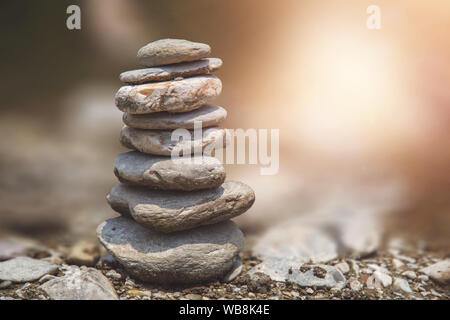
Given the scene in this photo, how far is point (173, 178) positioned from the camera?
15.9 feet

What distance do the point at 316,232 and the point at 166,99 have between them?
381cm

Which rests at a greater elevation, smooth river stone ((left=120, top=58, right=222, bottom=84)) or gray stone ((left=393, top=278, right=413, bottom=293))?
smooth river stone ((left=120, top=58, right=222, bottom=84))

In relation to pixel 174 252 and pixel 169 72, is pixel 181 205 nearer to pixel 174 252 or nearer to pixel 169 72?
pixel 174 252

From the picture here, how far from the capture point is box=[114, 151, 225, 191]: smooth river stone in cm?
485

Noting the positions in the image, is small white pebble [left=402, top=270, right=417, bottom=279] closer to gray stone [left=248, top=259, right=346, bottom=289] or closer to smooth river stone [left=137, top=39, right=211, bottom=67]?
gray stone [left=248, top=259, right=346, bottom=289]

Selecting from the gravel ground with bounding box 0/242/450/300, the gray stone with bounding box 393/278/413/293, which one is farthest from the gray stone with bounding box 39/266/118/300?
the gray stone with bounding box 393/278/413/293

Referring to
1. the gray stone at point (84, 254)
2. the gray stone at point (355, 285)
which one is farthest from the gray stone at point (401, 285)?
the gray stone at point (84, 254)

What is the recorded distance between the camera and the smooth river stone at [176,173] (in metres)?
4.85

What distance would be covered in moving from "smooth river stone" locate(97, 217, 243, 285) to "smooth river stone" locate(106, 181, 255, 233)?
207mm

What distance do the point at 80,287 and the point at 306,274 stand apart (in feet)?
9.87

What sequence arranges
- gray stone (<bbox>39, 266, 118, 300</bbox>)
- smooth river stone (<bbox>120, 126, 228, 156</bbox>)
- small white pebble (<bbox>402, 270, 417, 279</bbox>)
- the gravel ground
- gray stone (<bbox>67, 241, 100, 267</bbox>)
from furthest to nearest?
1. gray stone (<bbox>67, 241, 100, 267</bbox>)
2. small white pebble (<bbox>402, 270, 417, 279</bbox>)
3. smooth river stone (<bbox>120, 126, 228, 156</bbox>)
4. the gravel ground
5. gray stone (<bbox>39, 266, 118, 300</bbox>)

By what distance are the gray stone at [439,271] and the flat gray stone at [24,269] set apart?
5455mm

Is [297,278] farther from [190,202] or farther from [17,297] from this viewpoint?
[17,297]
